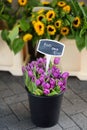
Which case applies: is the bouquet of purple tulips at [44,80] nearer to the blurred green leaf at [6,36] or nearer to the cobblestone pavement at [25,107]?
the cobblestone pavement at [25,107]

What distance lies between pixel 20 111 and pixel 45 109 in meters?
0.28

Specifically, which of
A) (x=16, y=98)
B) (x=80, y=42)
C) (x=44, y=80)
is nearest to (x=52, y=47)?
(x=44, y=80)

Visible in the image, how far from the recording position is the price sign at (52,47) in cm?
180

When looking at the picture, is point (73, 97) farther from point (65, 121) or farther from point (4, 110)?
point (4, 110)

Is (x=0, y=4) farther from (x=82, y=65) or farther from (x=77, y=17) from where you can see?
(x=82, y=65)

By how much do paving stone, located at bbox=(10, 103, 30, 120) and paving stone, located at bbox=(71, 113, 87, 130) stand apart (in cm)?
31

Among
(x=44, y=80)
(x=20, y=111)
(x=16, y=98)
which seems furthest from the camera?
(x=16, y=98)

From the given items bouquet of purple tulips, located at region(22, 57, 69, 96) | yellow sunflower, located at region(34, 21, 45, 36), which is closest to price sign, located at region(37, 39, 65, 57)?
bouquet of purple tulips, located at region(22, 57, 69, 96)

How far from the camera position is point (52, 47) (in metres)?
1.81

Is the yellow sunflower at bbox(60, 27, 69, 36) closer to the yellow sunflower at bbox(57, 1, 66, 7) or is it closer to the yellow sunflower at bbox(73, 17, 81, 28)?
the yellow sunflower at bbox(73, 17, 81, 28)

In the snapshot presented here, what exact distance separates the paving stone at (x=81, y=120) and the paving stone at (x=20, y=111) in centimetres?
31

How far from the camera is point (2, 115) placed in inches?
79.4

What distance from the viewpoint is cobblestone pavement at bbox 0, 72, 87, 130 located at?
192 cm

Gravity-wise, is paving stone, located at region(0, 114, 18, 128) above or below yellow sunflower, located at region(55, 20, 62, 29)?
A: below
